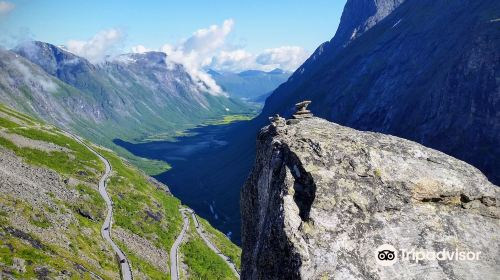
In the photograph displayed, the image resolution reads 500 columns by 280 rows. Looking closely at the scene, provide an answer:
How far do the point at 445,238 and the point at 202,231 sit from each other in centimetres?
14994

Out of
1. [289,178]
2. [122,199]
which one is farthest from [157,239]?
[289,178]

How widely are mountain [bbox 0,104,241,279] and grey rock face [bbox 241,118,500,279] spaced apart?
62.4m

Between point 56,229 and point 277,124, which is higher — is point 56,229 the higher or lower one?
the lower one

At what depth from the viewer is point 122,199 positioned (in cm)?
15250

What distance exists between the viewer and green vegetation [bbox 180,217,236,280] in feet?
404

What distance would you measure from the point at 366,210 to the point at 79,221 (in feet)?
356

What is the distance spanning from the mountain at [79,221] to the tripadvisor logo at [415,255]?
217ft

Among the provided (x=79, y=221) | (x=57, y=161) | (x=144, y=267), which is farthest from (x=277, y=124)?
(x=57, y=161)

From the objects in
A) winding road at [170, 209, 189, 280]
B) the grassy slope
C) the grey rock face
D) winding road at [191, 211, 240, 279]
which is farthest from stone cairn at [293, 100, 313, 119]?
winding road at [191, 211, 240, 279]

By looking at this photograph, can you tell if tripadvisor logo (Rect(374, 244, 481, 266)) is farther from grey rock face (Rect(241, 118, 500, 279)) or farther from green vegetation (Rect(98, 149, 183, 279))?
green vegetation (Rect(98, 149, 183, 279))

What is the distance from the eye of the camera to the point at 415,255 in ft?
68.3

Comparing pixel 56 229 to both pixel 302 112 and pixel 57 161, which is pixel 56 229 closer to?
pixel 57 161

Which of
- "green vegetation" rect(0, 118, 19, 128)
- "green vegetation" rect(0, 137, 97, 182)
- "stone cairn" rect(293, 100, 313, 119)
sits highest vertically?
"green vegetation" rect(0, 118, 19, 128)

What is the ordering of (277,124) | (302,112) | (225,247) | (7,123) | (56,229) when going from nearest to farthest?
(277,124) → (302,112) → (56,229) → (225,247) → (7,123)
